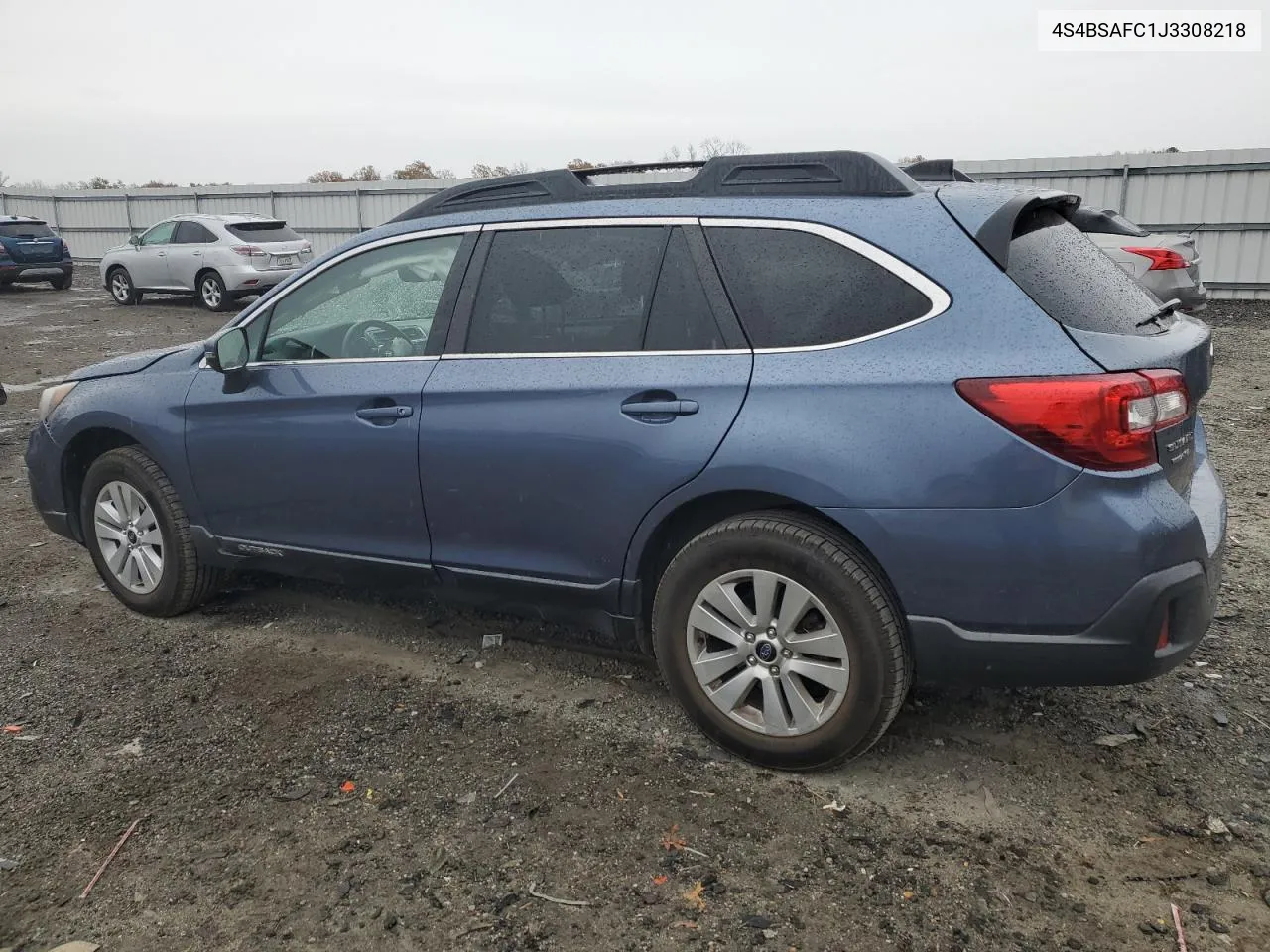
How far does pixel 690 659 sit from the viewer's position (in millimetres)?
3117

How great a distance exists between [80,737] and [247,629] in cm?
96

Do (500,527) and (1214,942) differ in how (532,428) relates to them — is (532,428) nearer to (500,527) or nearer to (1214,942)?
(500,527)

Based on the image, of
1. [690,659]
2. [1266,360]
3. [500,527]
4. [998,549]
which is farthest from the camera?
[1266,360]

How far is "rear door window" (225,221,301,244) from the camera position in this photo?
57.2ft

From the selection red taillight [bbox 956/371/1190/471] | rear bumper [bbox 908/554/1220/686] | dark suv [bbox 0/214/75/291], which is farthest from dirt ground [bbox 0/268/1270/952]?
dark suv [bbox 0/214/75/291]

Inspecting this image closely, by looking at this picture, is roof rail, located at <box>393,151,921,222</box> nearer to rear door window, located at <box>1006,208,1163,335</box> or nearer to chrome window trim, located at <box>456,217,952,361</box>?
chrome window trim, located at <box>456,217,952,361</box>

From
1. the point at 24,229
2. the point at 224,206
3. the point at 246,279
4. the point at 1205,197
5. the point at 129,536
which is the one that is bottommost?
the point at 129,536

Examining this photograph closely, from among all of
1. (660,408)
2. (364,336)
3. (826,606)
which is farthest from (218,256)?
(826,606)

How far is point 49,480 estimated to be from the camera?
4.64m

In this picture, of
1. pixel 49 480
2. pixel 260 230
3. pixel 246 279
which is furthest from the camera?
pixel 260 230

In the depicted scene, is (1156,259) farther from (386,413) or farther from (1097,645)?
(386,413)

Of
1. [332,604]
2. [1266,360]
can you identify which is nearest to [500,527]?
[332,604]

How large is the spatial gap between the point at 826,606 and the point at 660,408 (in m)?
0.77

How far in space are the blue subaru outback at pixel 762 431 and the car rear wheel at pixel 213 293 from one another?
14.9 metres
